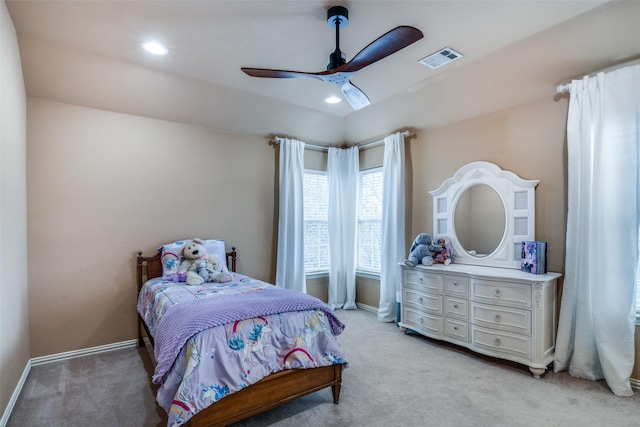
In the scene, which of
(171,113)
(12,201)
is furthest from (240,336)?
(171,113)

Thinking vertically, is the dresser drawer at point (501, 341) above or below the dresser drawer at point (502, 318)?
below

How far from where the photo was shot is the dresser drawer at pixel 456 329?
10.5ft

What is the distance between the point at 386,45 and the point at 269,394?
2.34 metres

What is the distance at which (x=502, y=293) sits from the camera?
2.94 meters

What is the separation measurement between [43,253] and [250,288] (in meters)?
2.08

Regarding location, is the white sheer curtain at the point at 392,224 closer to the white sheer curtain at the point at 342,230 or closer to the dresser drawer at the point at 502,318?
the white sheer curtain at the point at 342,230

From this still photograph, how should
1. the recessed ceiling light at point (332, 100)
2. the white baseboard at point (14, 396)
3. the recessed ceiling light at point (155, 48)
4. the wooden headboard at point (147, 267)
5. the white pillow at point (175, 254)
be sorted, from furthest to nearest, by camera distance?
the recessed ceiling light at point (332, 100) → the wooden headboard at point (147, 267) → the white pillow at point (175, 254) → the recessed ceiling light at point (155, 48) → the white baseboard at point (14, 396)

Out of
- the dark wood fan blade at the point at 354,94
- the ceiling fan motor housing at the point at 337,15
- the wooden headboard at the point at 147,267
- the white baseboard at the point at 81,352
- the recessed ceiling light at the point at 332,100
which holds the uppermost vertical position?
the ceiling fan motor housing at the point at 337,15

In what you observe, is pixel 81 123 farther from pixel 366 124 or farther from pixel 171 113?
pixel 366 124

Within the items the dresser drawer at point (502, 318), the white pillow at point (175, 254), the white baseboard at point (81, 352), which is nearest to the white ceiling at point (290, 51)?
the white pillow at point (175, 254)

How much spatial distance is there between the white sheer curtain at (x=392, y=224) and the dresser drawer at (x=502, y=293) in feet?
4.03

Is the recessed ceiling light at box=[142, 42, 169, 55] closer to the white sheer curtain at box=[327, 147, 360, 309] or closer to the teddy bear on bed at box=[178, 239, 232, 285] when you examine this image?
the teddy bear on bed at box=[178, 239, 232, 285]

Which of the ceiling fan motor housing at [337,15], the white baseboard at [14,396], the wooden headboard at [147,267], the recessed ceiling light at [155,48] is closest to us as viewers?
the white baseboard at [14,396]

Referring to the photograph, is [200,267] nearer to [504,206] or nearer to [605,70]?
[504,206]
